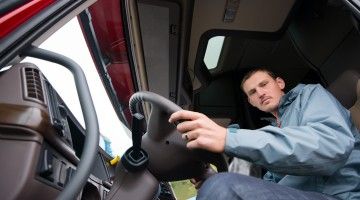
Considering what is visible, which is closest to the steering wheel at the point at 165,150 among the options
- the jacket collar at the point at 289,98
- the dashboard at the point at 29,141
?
the dashboard at the point at 29,141

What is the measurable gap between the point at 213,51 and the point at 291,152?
2517mm

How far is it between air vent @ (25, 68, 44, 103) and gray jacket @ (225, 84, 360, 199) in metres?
0.52

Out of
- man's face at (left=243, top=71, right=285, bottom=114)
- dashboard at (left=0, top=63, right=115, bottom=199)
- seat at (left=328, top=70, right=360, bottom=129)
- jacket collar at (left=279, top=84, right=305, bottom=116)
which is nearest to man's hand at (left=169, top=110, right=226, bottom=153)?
dashboard at (left=0, top=63, right=115, bottom=199)

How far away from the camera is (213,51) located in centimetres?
338

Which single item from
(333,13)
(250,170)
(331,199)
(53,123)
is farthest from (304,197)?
(333,13)

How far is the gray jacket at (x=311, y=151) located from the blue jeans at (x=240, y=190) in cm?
7

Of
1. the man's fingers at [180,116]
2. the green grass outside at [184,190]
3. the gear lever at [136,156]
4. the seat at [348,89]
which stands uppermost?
the man's fingers at [180,116]

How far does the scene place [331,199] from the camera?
1.04m

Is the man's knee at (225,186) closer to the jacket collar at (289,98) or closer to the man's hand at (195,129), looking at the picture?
the man's hand at (195,129)

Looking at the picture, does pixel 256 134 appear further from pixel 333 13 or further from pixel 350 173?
pixel 333 13

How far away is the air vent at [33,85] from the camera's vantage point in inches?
28.7

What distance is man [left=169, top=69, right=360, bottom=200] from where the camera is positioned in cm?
88

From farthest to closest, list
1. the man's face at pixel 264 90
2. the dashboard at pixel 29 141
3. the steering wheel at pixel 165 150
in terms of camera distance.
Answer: the man's face at pixel 264 90 → the steering wheel at pixel 165 150 → the dashboard at pixel 29 141

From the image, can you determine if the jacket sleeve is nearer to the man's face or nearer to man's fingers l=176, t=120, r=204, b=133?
man's fingers l=176, t=120, r=204, b=133
